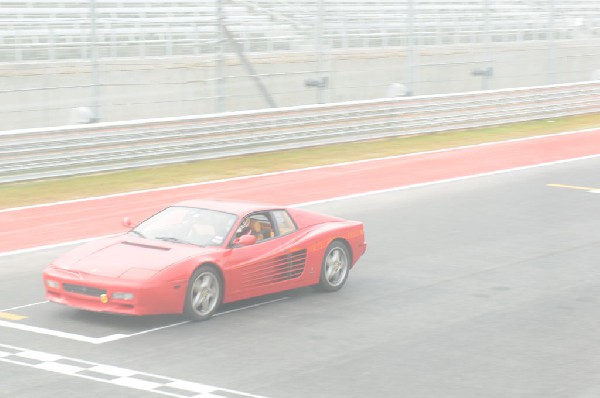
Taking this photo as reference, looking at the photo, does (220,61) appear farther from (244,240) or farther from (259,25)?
(244,240)

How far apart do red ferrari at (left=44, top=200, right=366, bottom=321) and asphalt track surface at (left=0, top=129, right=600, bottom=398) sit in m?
0.24

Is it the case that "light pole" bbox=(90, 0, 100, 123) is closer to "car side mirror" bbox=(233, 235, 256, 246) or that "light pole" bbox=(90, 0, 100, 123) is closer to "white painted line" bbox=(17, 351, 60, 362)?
"car side mirror" bbox=(233, 235, 256, 246)

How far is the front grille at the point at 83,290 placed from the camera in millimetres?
10609

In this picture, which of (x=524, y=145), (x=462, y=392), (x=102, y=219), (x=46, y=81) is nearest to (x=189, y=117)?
(x=46, y=81)

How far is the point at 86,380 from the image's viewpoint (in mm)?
8891

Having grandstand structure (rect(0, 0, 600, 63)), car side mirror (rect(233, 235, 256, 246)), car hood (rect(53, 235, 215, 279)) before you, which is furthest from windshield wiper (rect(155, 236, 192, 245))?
grandstand structure (rect(0, 0, 600, 63))

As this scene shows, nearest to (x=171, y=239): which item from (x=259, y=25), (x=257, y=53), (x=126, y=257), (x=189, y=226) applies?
(x=189, y=226)

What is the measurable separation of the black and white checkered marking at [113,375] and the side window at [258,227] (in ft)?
9.45

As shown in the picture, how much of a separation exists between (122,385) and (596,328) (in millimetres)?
4960

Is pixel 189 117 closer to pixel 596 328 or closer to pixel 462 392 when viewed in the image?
pixel 596 328

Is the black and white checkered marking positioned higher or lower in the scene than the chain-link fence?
lower

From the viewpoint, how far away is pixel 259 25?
25484 mm

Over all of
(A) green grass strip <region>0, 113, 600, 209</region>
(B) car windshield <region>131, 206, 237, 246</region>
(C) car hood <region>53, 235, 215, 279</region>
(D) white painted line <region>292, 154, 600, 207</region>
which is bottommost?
(D) white painted line <region>292, 154, 600, 207</region>

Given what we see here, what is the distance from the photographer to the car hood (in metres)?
10.8
